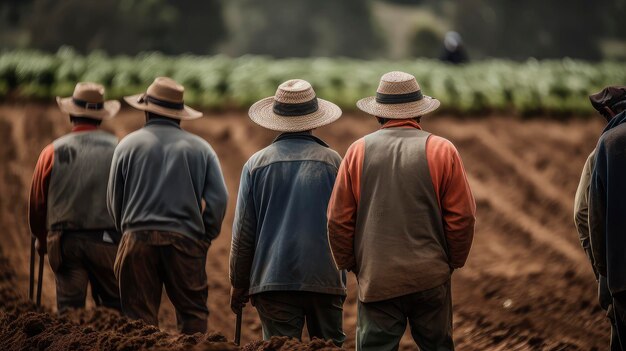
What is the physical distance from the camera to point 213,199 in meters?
6.88

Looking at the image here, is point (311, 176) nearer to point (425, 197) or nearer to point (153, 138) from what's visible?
point (425, 197)

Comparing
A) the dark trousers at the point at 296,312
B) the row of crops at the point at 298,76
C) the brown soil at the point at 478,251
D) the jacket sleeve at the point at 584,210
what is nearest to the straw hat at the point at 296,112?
the dark trousers at the point at 296,312

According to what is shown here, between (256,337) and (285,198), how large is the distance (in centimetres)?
335

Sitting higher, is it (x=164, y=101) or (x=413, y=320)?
(x=164, y=101)

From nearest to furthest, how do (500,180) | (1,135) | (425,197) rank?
(425,197), (500,180), (1,135)

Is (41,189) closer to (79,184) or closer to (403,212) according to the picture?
(79,184)

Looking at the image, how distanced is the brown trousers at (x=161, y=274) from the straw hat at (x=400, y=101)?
201cm

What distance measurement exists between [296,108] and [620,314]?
95.3 inches

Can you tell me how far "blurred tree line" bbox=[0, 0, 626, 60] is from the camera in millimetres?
34062

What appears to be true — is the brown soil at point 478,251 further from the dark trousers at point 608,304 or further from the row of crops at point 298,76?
the dark trousers at point 608,304

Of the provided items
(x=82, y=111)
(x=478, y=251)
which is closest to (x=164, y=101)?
(x=82, y=111)

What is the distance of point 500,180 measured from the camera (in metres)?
15.1

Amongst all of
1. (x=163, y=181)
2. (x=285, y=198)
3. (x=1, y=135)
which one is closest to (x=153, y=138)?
(x=163, y=181)

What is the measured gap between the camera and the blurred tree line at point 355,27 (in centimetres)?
3406
